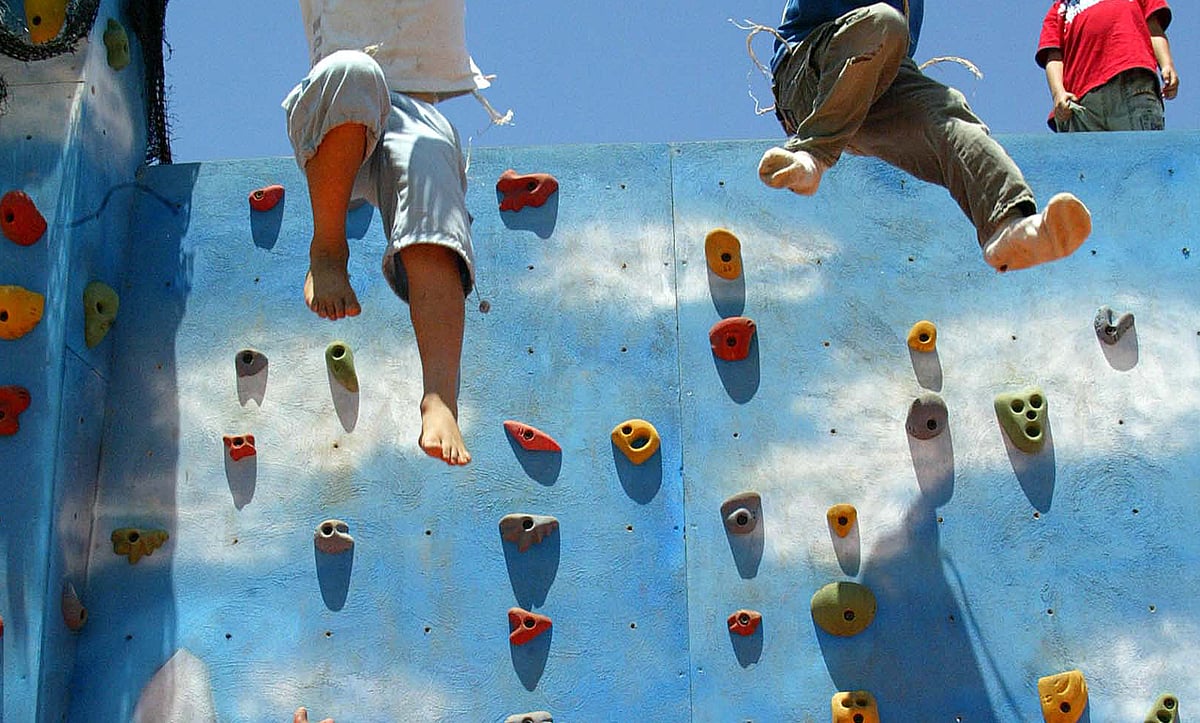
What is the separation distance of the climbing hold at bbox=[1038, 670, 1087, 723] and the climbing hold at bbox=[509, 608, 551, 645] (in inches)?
53.8

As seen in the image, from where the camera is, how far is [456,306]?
4.58 m

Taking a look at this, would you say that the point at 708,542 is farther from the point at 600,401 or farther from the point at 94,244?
A: the point at 94,244

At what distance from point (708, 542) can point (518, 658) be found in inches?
24.6

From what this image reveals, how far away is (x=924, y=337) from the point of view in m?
5.63

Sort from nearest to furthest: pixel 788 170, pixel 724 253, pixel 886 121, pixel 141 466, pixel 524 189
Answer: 1. pixel 788 170
2. pixel 886 121
3. pixel 141 466
4. pixel 724 253
5. pixel 524 189

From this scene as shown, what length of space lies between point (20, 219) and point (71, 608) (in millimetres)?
1139

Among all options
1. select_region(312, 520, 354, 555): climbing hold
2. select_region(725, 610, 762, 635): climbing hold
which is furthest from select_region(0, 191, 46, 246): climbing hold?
select_region(725, 610, 762, 635): climbing hold

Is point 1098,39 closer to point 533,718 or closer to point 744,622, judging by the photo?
point 744,622

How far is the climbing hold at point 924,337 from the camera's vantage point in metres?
5.63

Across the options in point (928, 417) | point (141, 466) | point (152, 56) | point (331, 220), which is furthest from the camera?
point (152, 56)

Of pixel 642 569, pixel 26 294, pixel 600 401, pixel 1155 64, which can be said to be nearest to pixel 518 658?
pixel 642 569

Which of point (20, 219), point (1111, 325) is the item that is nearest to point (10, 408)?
point (20, 219)

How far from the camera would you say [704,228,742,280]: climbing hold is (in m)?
5.75

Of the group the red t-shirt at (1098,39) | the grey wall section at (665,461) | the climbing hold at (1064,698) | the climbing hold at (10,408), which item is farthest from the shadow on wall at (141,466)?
the red t-shirt at (1098,39)
